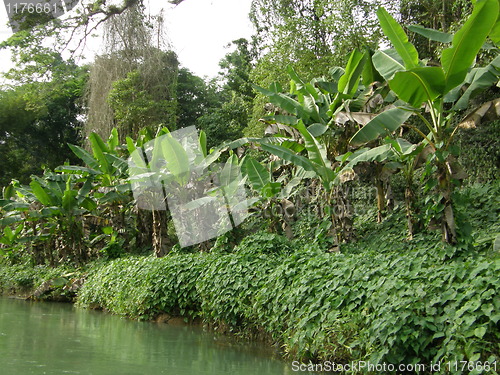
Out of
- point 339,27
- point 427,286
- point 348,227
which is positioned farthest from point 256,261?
point 339,27

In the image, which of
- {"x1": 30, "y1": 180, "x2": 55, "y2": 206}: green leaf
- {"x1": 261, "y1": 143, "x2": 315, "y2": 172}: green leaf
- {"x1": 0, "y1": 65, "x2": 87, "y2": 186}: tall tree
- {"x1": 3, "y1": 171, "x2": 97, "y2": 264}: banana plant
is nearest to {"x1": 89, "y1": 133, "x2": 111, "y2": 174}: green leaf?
{"x1": 3, "y1": 171, "x2": 97, "y2": 264}: banana plant

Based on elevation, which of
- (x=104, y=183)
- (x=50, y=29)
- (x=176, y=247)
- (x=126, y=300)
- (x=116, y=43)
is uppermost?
(x=116, y=43)

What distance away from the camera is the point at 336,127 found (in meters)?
8.60

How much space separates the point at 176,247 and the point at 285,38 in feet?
22.7

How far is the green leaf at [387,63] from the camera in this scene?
6309 mm

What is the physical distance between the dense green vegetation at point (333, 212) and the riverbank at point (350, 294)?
0.02 metres

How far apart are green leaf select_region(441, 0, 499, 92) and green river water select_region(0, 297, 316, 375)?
3474mm

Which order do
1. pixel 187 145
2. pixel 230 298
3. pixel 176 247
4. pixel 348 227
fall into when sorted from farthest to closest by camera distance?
pixel 187 145, pixel 176 247, pixel 348 227, pixel 230 298

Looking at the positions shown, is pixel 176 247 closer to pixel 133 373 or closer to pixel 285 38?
pixel 133 373

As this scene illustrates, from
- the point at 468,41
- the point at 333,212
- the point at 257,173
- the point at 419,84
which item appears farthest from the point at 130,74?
the point at 468,41

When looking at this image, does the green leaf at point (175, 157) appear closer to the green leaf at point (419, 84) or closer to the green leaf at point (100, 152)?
the green leaf at point (100, 152)

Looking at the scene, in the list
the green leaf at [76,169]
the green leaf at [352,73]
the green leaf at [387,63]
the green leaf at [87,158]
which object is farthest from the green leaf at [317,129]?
the green leaf at [87,158]

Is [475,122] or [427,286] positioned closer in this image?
[427,286]

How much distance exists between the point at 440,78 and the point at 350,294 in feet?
7.95
